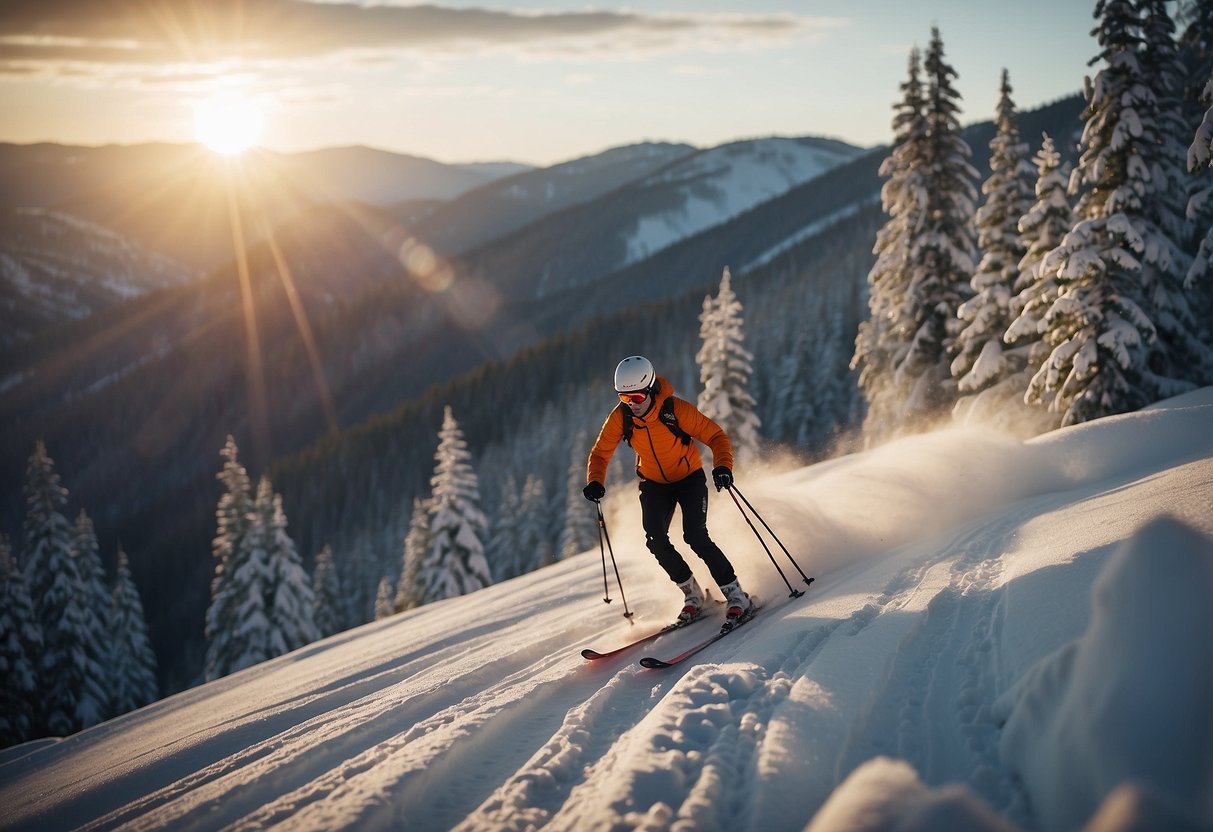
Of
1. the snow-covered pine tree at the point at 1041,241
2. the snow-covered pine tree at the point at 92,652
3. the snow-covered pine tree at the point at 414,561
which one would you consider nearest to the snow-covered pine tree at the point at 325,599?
the snow-covered pine tree at the point at 414,561

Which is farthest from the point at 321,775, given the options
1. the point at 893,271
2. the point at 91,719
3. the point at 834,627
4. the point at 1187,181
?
the point at 91,719

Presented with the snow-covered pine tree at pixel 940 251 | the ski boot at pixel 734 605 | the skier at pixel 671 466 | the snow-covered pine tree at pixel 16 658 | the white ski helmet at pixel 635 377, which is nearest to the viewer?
the ski boot at pixel 734 605

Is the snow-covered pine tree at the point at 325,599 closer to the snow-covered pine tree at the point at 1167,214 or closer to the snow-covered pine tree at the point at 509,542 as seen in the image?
the snow-covered pine tree at the point at 509,542

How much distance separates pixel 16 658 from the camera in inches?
998

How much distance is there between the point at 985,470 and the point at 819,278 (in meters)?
78.9

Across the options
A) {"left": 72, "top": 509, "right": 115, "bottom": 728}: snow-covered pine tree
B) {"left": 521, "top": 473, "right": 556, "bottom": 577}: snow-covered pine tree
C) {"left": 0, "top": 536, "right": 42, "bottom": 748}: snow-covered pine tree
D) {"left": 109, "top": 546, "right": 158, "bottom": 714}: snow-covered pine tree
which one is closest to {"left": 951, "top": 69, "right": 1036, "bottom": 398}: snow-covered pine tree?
{"left": 521, "top": 473, "right": 556, "bottom": 577}: snow-covered pine tree

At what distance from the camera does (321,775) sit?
14.0ft

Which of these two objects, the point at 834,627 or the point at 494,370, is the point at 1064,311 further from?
the point at 494,370

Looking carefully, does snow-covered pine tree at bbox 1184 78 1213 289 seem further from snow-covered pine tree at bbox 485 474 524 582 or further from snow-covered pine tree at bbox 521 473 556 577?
snow-covered pine tree at bbox 485 474 524 582

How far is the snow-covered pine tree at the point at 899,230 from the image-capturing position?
19641 millimetres

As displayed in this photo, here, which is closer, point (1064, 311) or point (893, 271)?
point (1064, 311)

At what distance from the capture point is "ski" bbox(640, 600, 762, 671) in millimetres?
5332

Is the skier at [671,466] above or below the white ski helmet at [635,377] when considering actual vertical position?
below

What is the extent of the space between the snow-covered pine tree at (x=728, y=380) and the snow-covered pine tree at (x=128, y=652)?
30.2m
